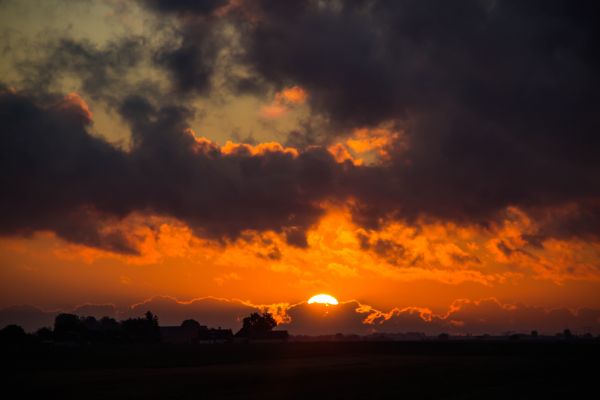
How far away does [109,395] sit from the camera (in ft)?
201

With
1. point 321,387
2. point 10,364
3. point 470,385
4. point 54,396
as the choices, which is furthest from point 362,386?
point 10,364

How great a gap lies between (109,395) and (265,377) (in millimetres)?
22778

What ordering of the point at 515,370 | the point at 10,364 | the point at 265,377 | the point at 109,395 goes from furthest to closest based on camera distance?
the point at 10,364
the point at 515,370
the point at 265,377
the point at 109,395

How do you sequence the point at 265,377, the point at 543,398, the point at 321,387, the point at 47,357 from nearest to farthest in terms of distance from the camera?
the point at 543,398 < the point at 321,387 < the point at 265,377 < the point at 47,357

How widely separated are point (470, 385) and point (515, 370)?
74.2 feet

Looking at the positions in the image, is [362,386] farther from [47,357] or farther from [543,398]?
[47,357]

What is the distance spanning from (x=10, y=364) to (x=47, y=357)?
51.9 feet

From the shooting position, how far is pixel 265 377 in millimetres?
78625

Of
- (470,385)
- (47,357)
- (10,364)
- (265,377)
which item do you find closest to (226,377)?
(265,377)

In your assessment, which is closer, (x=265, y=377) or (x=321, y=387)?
(x=321, y=387)

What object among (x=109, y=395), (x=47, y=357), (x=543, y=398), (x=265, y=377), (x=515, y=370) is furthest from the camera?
(x=47, y=357)

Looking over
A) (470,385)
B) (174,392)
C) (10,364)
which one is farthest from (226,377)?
(10,364)

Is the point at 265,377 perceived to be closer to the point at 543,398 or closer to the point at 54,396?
the point at 54,396

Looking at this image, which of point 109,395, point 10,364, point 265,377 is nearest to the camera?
point 109,395
